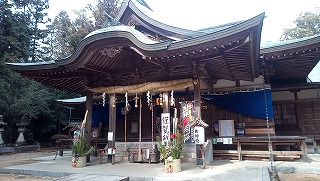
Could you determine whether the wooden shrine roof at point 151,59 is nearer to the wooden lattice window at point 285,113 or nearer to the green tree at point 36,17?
the wooden lattice window at point 285,113

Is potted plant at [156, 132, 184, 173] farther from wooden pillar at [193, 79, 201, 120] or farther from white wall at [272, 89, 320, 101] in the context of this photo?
white wall at [272, 89, 320, 101]

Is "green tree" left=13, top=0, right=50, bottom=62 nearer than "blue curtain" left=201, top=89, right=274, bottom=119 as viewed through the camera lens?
No

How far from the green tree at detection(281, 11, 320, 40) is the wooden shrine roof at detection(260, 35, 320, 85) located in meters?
21.7

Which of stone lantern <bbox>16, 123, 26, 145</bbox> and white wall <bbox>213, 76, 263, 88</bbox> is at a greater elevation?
white wall <bbox>213, 76, 263, 88</bbox>

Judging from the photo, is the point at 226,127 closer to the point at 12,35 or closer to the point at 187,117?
the point at 187,117

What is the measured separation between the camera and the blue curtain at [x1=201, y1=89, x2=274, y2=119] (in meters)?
9.44

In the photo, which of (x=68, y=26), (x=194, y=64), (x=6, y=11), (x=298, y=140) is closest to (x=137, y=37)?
(x=194, y=64)

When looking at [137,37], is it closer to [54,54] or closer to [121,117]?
[121,117]

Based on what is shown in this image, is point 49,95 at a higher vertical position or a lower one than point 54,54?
lower

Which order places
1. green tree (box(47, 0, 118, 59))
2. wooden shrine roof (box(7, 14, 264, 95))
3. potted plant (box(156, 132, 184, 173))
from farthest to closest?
green tree (box(47, 0, 118, 59)) < potted plant (box(156, 132, 184, 173)) < wooden shrine roof (box(7, 14, 264, 95))

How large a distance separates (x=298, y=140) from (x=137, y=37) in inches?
254

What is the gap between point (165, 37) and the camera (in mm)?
10180

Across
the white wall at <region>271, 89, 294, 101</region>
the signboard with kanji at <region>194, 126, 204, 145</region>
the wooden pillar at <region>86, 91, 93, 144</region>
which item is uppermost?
the white wall at <region>271, 89, 294, 101</region>

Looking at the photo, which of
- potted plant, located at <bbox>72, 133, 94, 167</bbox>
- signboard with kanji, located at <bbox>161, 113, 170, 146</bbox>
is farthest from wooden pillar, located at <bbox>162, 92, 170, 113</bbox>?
potted plant, located at <bbox>72, 133, 94, 167</bbox>
